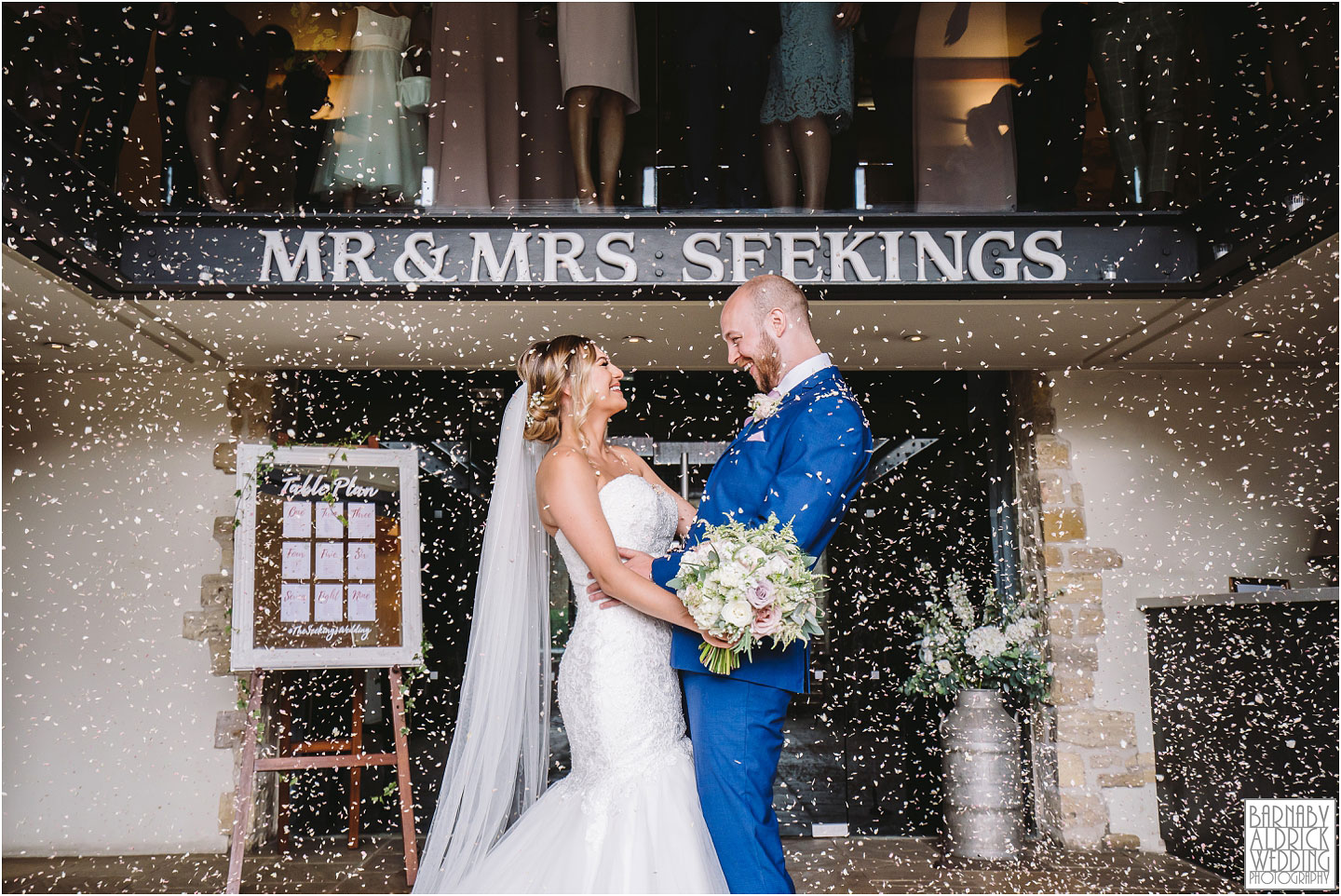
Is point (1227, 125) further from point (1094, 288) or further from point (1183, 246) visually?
point (1094, 288)

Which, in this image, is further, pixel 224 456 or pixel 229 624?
pixel 224 456

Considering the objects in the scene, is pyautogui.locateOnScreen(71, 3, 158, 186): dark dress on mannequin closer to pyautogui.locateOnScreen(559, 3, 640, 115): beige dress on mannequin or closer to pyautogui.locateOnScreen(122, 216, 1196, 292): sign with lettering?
pyautogui.locateOnScreen(122, 216, 1196, 292): sign with lettering

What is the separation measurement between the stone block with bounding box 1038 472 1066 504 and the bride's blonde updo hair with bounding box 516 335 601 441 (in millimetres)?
3044

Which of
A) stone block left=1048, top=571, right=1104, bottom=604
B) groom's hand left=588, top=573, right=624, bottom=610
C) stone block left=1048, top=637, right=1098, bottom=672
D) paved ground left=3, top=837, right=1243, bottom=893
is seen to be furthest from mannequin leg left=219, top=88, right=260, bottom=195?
stone block left=1048, top=637, right=1098, bottom=672

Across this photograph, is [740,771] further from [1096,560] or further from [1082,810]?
[1096,560]

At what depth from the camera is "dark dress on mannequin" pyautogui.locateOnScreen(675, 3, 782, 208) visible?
14.0 ft

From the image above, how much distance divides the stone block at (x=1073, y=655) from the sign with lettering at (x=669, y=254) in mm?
1917

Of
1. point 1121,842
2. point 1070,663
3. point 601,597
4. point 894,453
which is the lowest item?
point 1121,842

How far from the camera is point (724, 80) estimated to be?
177 inches

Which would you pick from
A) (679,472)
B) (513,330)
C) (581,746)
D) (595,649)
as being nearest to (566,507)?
(595,649)

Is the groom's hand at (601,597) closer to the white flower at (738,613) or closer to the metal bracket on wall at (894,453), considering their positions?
the white flower at (738,613)

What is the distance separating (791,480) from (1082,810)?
3443mm

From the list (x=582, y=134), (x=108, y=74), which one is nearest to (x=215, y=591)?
(x=108, y=74)

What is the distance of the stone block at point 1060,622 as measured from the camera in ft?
15.6
